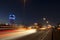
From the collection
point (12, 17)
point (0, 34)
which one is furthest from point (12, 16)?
point (0, 34)

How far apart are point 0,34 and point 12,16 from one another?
77.4 meters

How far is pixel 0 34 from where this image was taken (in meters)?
33.8

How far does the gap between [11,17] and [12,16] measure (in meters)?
1.09

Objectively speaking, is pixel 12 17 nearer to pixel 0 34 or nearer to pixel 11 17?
pixel 11 17

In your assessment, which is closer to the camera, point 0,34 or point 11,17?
point 0,34

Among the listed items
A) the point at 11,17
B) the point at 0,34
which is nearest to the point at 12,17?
the point at 11,17

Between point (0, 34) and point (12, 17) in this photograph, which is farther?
point (12, 17)

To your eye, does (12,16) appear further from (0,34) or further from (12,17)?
(0,34)

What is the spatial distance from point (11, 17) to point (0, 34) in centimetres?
7662

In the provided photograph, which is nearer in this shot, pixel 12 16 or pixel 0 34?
pixel 0 34

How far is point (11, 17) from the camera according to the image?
361 feet

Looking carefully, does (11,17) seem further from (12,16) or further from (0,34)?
(0,34)

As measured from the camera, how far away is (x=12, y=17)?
361 feet

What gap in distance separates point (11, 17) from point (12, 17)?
2.00 feet
